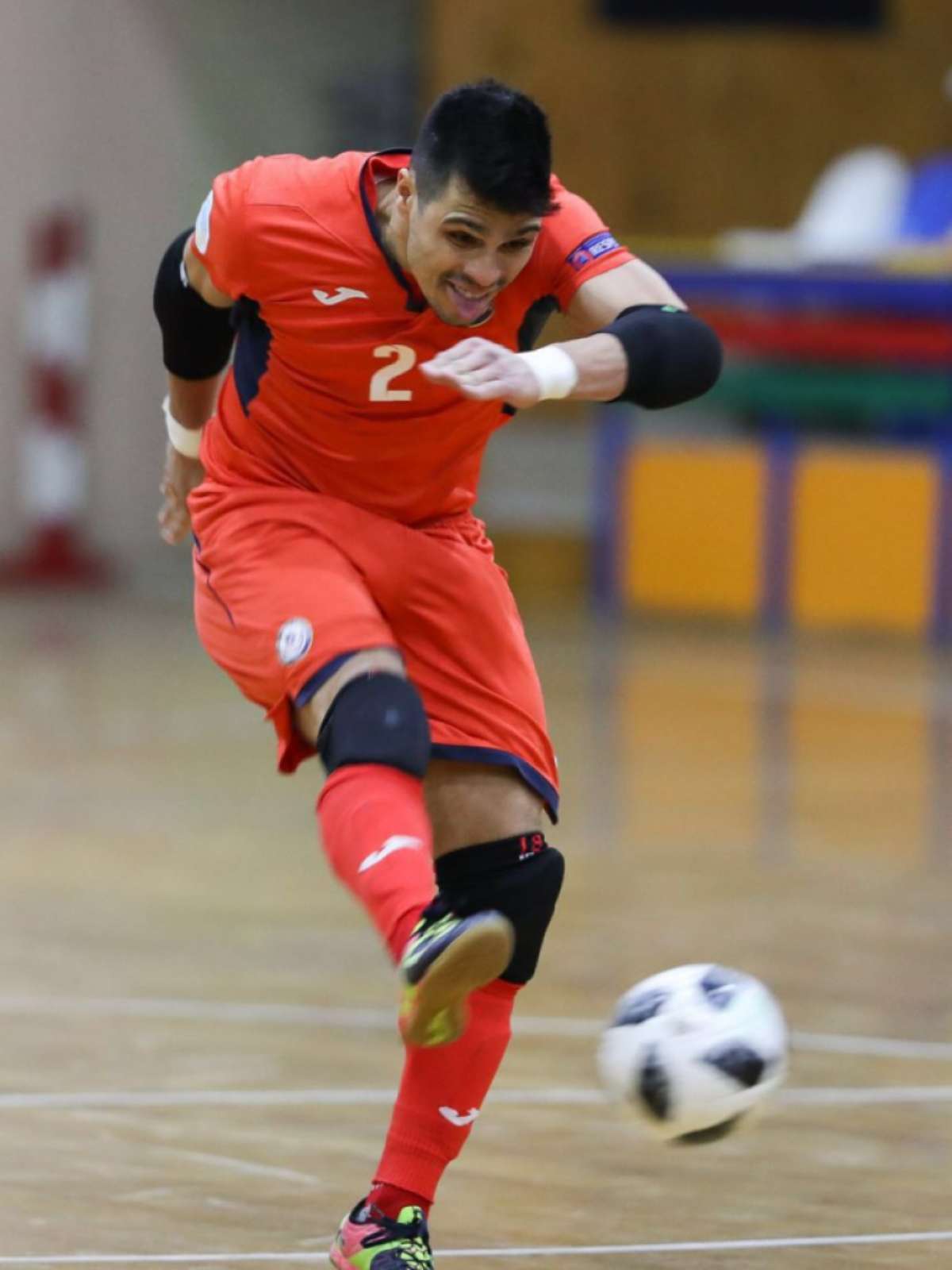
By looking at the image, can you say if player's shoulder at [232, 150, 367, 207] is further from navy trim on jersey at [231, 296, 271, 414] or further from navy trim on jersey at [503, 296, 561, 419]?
navy trim on jersey at [503, 296, 561, 419]

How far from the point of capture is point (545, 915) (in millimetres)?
3936

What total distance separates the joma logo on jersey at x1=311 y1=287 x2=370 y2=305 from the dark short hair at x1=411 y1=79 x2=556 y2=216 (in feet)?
0.95

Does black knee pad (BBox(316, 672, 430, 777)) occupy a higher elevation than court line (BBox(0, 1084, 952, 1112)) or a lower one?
higher

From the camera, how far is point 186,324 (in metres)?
4.27

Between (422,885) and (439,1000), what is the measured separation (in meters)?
0.20

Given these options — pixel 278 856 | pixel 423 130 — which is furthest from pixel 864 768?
pixel 423 130

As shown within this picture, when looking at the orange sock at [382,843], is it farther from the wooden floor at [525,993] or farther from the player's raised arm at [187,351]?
the player's raised arm at [187,351]

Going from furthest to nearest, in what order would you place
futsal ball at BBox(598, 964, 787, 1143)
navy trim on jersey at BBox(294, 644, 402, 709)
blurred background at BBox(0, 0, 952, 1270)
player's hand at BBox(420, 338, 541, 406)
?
blurred background at BBox(0, 0, 952, 1270)
futsal ball at BBox(598, 964, 787, 1143)
navy trim on jersey at BBox(294, 644, 402, 709)
player's hand at BBox(420, 338, 541, 406)

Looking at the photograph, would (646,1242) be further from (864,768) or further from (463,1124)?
(864,768)

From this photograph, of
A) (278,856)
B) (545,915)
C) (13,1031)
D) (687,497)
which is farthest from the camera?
(687,497)

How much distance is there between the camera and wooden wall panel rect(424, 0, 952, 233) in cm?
1483

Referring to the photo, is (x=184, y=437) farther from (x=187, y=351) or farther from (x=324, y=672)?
(x=324, y=672)

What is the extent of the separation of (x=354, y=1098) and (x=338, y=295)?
1836 millimetres

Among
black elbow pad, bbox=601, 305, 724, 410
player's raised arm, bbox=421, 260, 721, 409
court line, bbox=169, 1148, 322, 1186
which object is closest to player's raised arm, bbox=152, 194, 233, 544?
player's raised arm, bbox=421, 260, 721, 409
